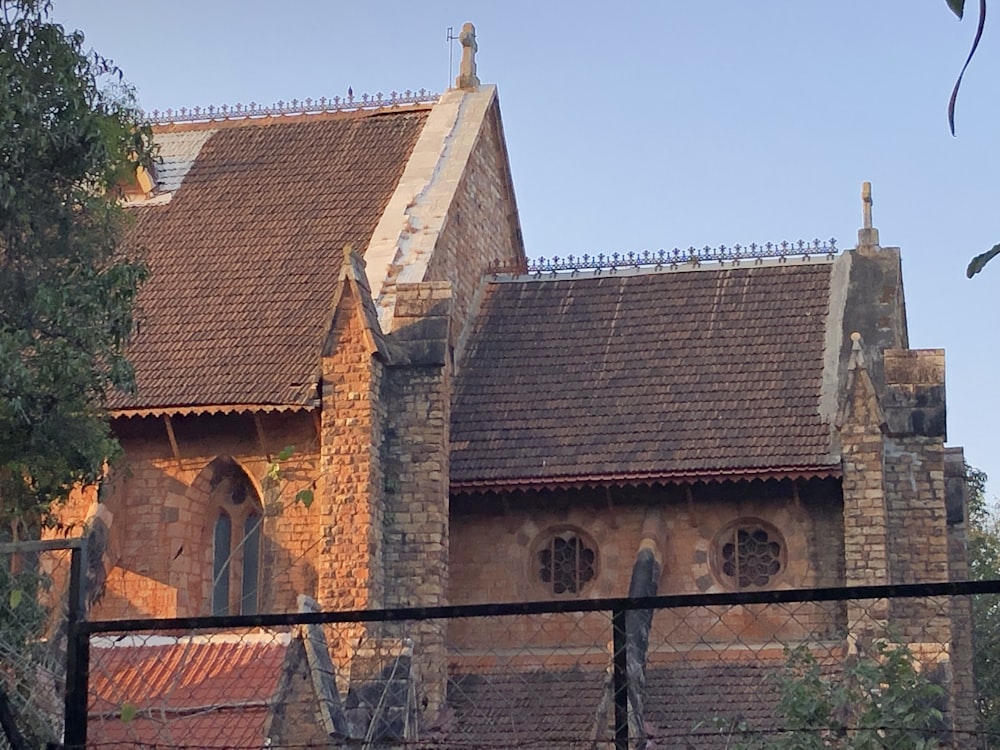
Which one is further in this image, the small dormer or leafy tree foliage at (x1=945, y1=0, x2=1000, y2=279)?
the small dormer

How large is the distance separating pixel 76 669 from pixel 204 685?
1283cm

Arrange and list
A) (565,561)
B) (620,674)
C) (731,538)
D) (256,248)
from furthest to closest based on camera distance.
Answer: (256,248), (565,561), (731,538), (620,674)

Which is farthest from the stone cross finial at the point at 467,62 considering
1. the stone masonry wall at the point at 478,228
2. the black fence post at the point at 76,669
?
the black fence post at the point at 76,669

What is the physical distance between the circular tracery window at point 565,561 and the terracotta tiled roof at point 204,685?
4558mm

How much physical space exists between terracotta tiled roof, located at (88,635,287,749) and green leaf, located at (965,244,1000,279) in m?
14.7

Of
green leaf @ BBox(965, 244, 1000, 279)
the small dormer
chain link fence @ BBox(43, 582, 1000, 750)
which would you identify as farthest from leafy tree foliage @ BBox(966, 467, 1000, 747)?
green leaf @ BBox(965, 244, 1000, 279)

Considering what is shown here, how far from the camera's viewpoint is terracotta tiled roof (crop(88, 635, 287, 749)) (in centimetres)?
1850

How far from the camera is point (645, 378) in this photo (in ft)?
81.9

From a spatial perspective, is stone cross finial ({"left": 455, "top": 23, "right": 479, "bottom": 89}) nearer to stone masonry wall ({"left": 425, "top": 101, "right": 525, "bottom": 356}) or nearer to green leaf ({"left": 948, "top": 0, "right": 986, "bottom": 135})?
stone masonry wall ({"left": 425, "top": 101, "right": 525, "bottom": 356})

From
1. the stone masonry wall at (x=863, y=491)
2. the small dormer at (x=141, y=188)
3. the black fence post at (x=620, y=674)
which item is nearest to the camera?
the black fence post at (x=620, y=674)

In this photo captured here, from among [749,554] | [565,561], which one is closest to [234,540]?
[565,561]

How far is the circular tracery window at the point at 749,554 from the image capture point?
23.3 m

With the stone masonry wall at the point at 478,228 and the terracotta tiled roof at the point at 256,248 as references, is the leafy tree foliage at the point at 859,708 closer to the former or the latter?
the terracotta tiled roof at the point at 256,248

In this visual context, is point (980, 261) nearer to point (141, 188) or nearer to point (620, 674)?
point (620, 674)
